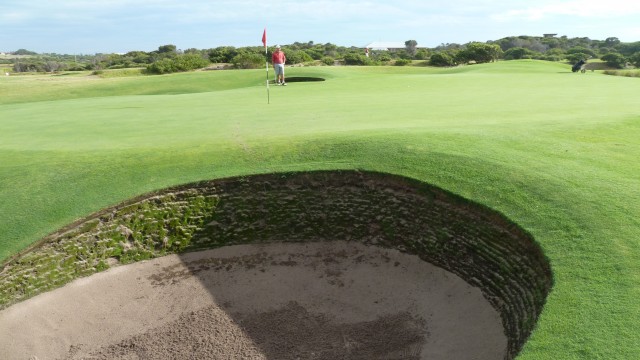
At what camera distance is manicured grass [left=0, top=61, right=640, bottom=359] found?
6141 mm

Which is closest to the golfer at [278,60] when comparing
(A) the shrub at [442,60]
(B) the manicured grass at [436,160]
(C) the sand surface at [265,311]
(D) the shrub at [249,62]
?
(B) the manicured grass at [436,160]

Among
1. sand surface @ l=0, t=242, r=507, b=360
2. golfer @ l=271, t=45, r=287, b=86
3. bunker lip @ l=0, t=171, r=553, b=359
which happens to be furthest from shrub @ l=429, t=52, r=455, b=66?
sand surface @ l=0, t=242, r=507, b=360

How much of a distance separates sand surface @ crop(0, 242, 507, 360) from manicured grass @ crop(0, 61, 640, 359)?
58.6 inches

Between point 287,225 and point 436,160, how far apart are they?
11.2 feet

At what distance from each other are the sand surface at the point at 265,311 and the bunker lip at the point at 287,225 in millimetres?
242

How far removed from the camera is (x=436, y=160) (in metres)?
10.1

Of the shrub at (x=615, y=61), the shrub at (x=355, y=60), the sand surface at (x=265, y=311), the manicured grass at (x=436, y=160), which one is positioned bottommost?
the sand surface at (x=265, y=311)

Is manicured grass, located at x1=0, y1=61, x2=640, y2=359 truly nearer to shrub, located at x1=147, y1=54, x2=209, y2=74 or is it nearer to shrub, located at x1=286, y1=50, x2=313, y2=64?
shrub, located at x1=147, y1=54, x2=209, y2=74

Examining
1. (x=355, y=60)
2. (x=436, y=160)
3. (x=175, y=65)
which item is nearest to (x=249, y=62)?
(x=175, y=65)

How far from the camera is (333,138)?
37.7ft

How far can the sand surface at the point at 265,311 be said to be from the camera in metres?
7.74

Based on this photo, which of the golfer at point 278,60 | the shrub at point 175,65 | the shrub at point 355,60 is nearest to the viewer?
the golfer at point 278,60

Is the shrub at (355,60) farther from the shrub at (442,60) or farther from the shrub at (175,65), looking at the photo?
the shrub at (175,65)

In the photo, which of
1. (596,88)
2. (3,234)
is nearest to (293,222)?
(3,234)
